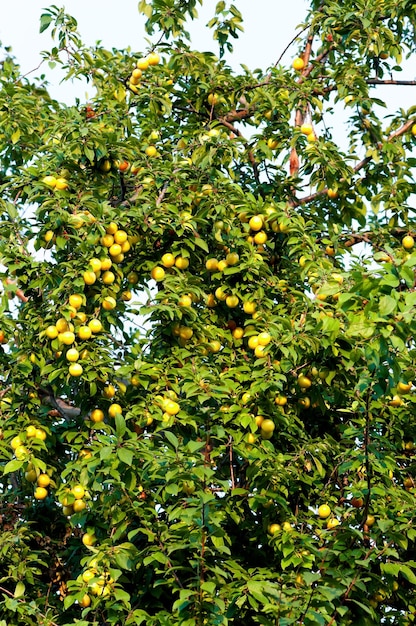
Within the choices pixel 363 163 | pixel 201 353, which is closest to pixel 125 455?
pixel 201 353

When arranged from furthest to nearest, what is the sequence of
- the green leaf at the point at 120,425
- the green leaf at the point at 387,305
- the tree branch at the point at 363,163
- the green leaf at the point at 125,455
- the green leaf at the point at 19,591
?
the tree branch at the point at 363,163 < the green leaf at the point at 19,591 < the green leaf at the point at 120,425 < the green leaf at the point at 125,455 < the green leaf at the point at 387,305

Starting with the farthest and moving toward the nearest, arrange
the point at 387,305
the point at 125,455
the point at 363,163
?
the point at 363,163 < the point at 125,455 < the point at 387,305

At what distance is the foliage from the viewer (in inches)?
206

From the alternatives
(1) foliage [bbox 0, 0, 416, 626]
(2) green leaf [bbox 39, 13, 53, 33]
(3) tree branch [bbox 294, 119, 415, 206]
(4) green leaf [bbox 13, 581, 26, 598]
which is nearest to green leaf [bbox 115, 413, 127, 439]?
(1) foliage [bbox 0, 0, 416, 626]

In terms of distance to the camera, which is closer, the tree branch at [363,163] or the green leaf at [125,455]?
the green leaf at [125,455]

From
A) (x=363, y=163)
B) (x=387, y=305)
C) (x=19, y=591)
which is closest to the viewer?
(x=387, y=305)

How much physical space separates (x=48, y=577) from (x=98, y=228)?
252 cm

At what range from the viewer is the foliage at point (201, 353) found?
17.2ft

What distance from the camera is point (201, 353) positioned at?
6.11 metres

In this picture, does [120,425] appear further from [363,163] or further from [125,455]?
[363,163]

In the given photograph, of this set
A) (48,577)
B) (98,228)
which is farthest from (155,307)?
(48,577)

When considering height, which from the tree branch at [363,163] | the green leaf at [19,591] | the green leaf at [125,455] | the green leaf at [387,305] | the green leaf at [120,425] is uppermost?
the tree branch at [363,163]

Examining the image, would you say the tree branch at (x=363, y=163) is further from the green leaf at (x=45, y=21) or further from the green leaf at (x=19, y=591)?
the green leaf at (x=19, y=591)

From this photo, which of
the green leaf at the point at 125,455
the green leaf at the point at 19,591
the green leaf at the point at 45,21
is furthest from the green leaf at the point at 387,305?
the green leaf at the point at 45,21
